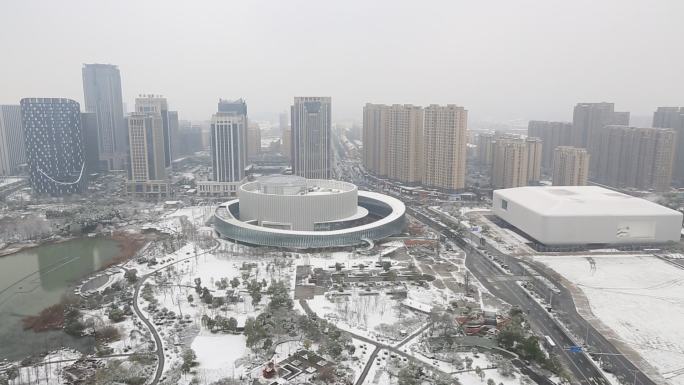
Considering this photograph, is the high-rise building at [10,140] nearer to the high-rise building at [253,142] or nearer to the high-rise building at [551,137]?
the high-rise building at [253,142]

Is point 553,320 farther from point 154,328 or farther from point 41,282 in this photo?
point 41,282

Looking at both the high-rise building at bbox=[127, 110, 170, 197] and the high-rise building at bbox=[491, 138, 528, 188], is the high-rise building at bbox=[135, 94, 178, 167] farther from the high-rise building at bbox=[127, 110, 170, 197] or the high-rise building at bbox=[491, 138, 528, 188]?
the high-rise building at bbox=[491, 138, 528, 188]

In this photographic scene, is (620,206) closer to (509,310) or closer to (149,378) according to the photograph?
(509,310)

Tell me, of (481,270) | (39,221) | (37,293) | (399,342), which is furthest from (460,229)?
(39,221)

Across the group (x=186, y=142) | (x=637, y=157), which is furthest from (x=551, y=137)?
(x=186, y=142)

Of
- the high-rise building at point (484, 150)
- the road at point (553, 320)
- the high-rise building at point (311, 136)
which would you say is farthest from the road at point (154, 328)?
the high-rise building at point (484, 150)

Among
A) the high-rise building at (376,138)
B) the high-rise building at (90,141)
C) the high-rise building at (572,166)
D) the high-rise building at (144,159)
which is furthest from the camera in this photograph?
the high-rise building at (376,138)
